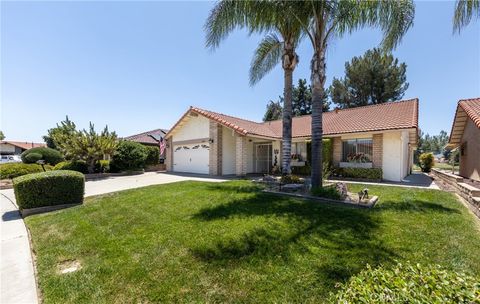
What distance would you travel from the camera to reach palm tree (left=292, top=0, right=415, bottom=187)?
802cm

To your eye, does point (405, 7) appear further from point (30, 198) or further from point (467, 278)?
point (30, 198)

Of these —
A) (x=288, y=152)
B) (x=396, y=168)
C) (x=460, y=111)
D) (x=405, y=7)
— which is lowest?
(x=396, y=168)

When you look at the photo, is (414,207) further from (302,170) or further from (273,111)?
(273,111)

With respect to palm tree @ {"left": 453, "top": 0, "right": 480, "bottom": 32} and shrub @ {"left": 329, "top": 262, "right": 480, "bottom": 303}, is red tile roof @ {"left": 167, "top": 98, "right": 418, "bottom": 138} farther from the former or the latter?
shrub @ {"left": 329, "top": 262, "right": 480, "bottom": 303}

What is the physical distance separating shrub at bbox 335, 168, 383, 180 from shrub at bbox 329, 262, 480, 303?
A: 45.7ft

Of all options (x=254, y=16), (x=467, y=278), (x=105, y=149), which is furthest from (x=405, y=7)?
(x=105, y=149)

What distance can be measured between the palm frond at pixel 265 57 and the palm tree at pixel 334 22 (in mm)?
3493

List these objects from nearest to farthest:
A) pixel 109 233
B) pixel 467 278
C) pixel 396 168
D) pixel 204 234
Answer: pixel 467 278, pixel 204 234, pixel 109 233, pixel 396 168

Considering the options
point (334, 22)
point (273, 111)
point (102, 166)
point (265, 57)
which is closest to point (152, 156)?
point (102, 166)

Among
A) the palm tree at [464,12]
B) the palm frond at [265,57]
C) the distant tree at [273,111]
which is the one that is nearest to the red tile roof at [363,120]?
the palm frond at [265,57]

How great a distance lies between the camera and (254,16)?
357 inches

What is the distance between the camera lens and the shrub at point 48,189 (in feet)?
26.3

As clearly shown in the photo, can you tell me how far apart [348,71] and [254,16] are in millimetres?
28216

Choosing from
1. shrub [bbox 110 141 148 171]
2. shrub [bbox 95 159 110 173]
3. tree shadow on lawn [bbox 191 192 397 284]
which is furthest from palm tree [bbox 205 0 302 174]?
shrub [bbox 95 159 110 173]
